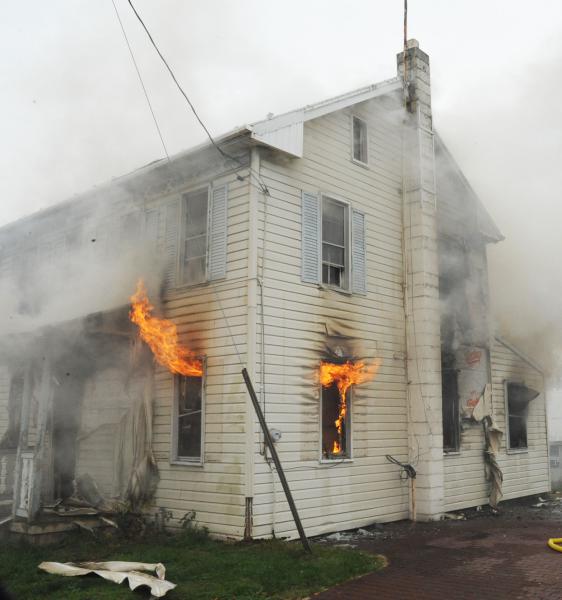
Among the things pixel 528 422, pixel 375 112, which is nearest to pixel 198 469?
pixel 375 112

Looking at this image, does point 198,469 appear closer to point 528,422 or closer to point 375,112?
point 375,112

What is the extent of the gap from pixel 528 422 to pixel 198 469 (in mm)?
10090

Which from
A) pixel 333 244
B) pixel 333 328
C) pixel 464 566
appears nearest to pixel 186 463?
pixel 333 328

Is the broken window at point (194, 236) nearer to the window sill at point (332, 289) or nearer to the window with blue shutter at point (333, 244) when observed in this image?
the window with blue shutter at point (333, 244)

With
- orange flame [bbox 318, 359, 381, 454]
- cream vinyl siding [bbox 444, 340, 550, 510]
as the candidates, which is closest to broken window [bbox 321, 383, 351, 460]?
orange flame [bbox 318, 359, 381, 454]

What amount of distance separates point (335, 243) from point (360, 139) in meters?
2.56

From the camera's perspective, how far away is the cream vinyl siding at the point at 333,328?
10625 mm

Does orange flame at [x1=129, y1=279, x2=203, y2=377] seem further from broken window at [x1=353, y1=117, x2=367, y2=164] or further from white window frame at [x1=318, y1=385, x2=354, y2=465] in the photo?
broken window at [x1=353, y1=117, x2=367, y2=164]

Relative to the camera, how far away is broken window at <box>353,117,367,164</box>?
43.5 ft

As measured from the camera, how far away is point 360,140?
528 inches

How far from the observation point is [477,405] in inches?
581

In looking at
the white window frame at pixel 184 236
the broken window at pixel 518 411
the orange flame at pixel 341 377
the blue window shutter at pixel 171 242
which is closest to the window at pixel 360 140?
the white window frame at pixel 184 236

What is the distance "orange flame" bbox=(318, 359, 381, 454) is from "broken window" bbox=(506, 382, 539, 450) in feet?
19.2

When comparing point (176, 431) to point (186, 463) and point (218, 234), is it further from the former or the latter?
point (218, 234)
